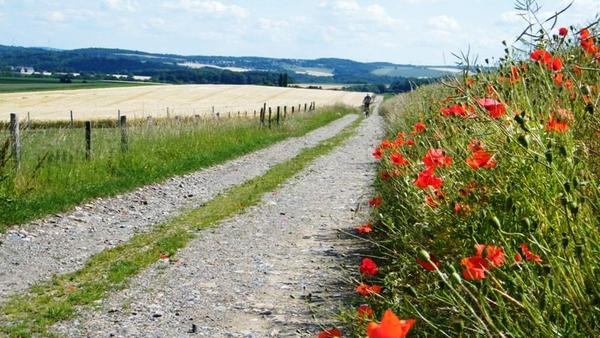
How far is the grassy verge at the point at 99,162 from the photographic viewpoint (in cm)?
1006

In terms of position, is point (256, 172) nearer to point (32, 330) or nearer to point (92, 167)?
point (92, 167)

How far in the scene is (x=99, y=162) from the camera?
43.9ft

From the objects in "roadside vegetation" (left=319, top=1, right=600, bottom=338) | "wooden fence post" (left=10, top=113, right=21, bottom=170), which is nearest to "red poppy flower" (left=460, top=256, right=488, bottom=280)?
"roadside vegetation" (left=319, top=1, right=600, bottom=338)

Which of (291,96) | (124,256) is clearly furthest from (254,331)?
(291,96)

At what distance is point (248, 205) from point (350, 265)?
14.6 feet

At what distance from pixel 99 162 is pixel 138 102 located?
46499 millimetres

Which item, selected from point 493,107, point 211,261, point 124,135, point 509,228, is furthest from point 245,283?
point 124,135

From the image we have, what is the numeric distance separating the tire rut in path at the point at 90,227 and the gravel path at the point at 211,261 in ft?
0.06

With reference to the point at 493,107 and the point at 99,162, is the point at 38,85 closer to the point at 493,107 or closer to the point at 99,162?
the point at 99,162

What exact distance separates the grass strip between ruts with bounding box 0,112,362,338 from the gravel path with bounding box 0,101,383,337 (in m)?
0.16

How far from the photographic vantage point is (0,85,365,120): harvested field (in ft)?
148

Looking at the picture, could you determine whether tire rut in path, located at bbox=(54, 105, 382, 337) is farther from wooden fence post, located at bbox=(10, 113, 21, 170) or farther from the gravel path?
wooden fence post, located at bbox=(10, 113, 21, 170)

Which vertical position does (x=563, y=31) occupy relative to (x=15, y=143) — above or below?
above

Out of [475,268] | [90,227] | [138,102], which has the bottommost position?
[138,102]
